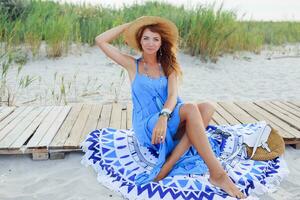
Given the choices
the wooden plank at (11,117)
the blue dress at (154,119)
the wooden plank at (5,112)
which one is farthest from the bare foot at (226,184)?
the wooden plank at (5,112)

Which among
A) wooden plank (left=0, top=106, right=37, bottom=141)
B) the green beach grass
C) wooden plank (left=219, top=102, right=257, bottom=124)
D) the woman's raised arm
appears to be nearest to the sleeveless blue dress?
the woman's raised arm

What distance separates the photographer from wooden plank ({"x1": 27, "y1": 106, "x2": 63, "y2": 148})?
3212mm

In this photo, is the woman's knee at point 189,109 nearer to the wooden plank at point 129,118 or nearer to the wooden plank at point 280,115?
the wooden plank at point 129,118

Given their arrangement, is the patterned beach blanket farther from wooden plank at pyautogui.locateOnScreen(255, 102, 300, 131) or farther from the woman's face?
the woman's face

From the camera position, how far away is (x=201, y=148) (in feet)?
8.49

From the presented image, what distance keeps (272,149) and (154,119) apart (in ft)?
3.28

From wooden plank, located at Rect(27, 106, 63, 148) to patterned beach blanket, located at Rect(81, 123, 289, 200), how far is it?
0.38m

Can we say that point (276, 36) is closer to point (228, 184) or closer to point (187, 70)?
point (187, 70)

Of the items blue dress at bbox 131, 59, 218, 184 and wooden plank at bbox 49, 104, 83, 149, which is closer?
blue dress at bbox 131, 59, 218, 184

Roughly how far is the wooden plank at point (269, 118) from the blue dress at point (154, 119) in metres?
0.99

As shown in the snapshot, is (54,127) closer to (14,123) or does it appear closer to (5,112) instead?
(14,123)

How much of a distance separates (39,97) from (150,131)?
2767mm

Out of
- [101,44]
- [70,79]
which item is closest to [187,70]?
[70,79]

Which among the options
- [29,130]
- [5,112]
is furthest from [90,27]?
[29,130]
